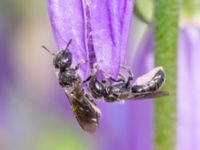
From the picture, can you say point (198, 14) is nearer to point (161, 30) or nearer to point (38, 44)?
point (161, 30)

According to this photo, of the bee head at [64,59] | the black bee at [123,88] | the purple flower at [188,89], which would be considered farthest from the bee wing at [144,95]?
the purple flower at [188,89]

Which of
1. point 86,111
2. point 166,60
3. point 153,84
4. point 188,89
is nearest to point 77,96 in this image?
point 86,111

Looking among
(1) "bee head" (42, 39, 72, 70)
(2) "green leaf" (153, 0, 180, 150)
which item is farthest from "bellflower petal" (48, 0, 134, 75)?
(2) "green leaf" (153, 0, 180, 150)

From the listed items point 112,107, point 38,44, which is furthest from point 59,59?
point 38,44

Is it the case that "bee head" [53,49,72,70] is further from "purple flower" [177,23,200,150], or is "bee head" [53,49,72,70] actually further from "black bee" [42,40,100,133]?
"purple flower" [177,23,200,150]

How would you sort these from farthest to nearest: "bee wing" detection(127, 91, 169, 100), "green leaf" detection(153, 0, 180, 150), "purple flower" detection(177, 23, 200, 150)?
"purple flower" detection(177, 23, 200, 150), "green leaf" detection(153, 0, 180, 150), "bee wing" detection(127, 91, 169, 100)

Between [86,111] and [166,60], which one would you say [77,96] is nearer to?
[86,111]

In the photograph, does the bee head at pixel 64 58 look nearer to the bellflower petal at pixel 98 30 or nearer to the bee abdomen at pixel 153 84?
the bellflower petal at pixel 98 30
